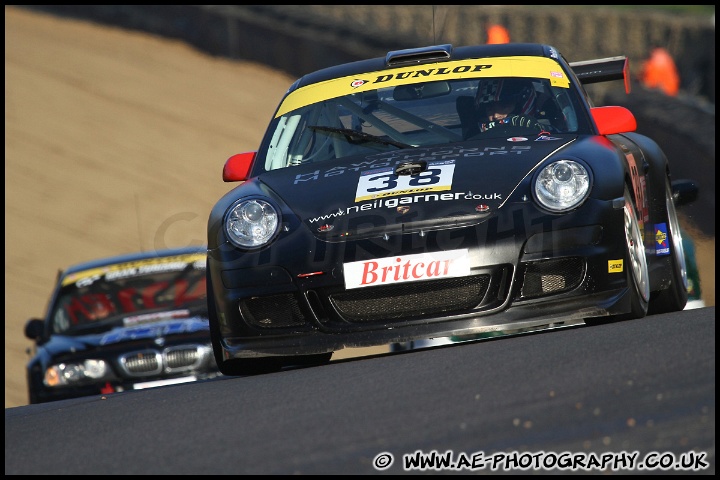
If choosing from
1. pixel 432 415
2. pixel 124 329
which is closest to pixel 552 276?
pixel 432 415

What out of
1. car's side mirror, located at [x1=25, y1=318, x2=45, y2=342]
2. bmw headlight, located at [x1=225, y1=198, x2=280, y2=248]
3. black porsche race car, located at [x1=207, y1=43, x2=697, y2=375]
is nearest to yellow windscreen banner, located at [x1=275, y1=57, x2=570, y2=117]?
black porsche race car, located at [x1=207, y1=43, x2=697, y2=375]

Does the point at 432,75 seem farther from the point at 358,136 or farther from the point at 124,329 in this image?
the point at 124,329

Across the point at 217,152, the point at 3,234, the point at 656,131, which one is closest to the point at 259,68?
the point at 217,152

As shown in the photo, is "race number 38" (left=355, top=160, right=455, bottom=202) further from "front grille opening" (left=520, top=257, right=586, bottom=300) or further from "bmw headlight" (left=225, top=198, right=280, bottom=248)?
"front grille opening" (left=520, top=257, right=586, bottom=300)

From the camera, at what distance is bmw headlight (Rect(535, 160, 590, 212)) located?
6.38 m

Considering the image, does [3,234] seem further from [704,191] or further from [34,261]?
[704,191]

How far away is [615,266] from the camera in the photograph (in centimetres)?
637

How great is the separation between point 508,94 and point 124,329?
155 inches

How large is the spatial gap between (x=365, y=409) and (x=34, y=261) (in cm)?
1307

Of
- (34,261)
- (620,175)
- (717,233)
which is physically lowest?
(34,261)

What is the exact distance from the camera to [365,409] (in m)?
5.09

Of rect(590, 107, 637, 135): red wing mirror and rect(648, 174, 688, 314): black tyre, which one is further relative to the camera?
rect(648, 174, 688, 314): black tyre

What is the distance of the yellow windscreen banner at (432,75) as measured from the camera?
25.6ft

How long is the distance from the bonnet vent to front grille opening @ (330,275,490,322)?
2.16 m
